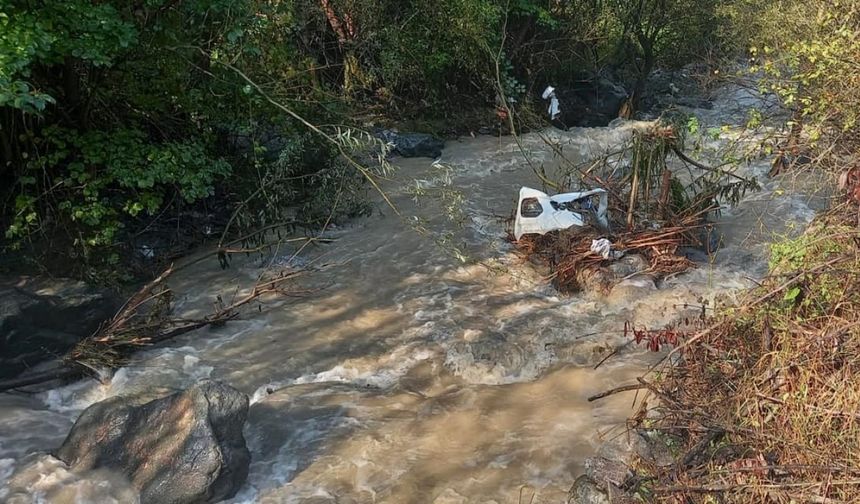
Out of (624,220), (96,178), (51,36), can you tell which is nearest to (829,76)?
(624,220)

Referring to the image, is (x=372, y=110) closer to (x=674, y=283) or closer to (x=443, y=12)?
(x=443, y=12)

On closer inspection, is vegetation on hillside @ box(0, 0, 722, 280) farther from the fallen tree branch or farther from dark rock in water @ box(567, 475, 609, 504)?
dark rock in water @ box(567, 475, 609, 504)

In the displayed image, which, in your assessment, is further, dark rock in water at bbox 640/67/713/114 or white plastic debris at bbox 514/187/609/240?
dark rock in water at bbox 640/67/713/114

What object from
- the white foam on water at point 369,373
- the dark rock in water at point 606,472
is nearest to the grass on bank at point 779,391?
the dark rock in water at point 606,472

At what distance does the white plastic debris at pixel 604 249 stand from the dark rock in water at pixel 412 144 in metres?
5.08

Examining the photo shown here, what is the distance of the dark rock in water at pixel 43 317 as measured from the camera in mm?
4922

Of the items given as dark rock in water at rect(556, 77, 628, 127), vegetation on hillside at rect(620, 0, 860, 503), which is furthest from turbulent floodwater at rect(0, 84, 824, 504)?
dark rock in water at rect(556, 77, 628, 127)

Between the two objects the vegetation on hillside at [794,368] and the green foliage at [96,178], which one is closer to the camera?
the vegetation on hillside at [794,368]

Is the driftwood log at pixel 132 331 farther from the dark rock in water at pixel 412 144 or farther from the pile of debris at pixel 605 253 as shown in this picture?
the dark rock in water at pixel 412 144

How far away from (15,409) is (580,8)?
12450mm

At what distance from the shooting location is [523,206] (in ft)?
22.8

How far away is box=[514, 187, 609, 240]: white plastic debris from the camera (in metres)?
6.67

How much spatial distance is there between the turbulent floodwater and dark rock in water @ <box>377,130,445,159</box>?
3241mm

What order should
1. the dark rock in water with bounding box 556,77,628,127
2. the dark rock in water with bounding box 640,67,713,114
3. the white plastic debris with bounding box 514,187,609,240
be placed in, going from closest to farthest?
1. the white plastic debris with bounding box 514,187,609,240
2. the dark rock in water with bounding box 556,77,628,127
3. the dark rock in water with bounding box 640,67,713,114
